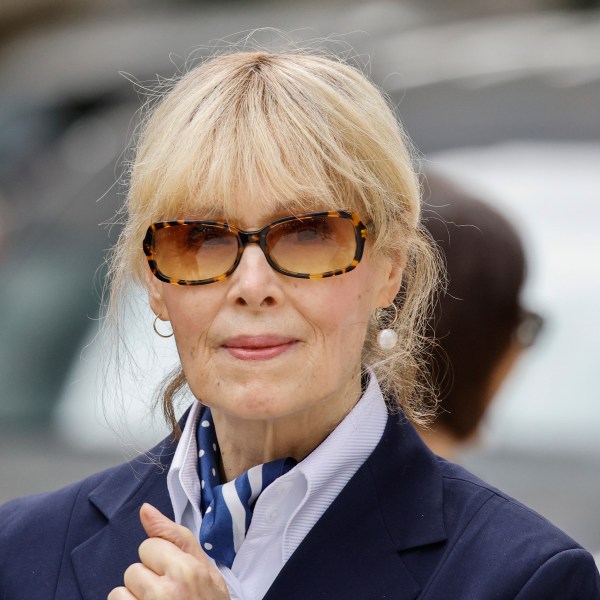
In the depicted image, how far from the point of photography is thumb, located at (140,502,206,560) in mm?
1938

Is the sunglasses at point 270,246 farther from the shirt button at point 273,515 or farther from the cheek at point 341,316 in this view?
the shirt button at point 273,515

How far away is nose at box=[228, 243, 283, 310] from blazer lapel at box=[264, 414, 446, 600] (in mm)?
326

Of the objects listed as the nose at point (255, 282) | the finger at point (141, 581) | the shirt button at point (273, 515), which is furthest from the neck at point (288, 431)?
the finger at point (141, 581)

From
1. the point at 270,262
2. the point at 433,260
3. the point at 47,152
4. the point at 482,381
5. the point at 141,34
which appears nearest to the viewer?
the point at 270,262

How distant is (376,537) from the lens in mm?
2080

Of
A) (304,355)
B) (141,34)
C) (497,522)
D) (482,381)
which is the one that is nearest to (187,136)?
(304,355)

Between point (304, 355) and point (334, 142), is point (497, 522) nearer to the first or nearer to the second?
point (304, 355)

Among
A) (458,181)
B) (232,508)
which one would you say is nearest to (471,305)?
(458,181)

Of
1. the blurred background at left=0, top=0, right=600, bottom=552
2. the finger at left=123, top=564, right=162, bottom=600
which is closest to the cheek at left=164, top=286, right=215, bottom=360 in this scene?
Answer: the finger at left=123, top=564, right=162, bottom=600

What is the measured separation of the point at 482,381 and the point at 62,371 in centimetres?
241

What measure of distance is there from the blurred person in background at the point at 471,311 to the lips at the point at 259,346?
29.8 inches

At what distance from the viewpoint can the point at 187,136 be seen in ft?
6.87

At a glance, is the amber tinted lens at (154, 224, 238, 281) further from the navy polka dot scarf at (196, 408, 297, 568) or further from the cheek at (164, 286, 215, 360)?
the navy polka dot scarf at (196, 408, 297, 568)

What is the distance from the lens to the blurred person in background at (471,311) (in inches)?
109
